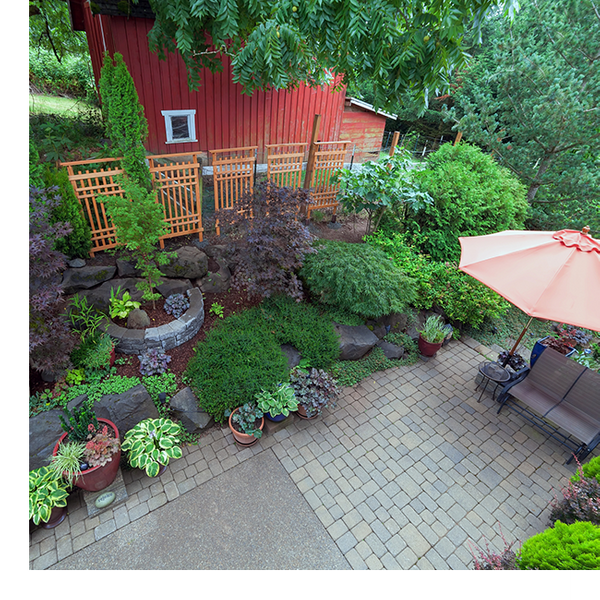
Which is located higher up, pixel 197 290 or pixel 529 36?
pixel 529 36

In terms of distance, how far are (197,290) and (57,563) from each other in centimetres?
347

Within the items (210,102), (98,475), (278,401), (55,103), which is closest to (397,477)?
(278,401)

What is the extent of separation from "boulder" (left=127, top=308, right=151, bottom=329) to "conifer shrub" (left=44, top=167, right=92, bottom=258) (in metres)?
1.43

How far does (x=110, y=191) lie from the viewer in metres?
5.46

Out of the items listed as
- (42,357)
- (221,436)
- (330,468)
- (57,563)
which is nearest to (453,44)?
(330,468)

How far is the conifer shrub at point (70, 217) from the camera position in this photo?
A: 5.03m

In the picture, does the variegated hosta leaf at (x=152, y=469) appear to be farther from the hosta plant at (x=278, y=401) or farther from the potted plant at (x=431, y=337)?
the potted plant at (x=431, y=337)

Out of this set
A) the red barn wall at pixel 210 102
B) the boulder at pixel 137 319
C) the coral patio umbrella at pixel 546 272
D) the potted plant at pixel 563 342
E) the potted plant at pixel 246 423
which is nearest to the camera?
the coral patio umbrella at pixel 546 272

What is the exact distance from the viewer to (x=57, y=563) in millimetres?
3150

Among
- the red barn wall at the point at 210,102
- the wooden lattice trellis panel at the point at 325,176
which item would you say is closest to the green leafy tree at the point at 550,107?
the wooden lattice trellis panel at the point at 325,176

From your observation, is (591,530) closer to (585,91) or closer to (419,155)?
(585,91)

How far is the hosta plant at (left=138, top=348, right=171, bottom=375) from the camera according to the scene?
4.61m

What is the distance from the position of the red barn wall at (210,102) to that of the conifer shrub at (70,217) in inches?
135

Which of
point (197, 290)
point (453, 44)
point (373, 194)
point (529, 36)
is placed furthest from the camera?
point (529, 36)
